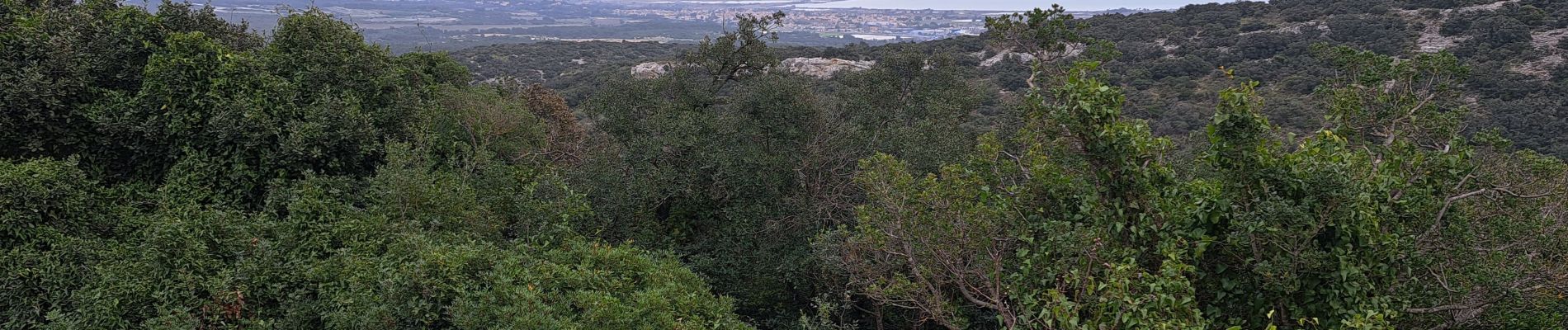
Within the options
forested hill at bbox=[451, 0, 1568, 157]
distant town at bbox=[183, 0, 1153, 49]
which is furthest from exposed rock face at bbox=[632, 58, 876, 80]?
distant town at bbox=[183, 0, 1153, 49]

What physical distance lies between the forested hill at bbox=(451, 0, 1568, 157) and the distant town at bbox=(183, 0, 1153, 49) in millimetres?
12173

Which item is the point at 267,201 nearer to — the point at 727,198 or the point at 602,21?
the point at 727,198

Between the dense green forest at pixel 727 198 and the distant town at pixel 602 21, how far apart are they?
38.6 metres

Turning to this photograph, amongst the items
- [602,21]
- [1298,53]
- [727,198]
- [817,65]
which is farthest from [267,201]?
[602,21]

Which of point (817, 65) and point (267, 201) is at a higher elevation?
point (817, 65)

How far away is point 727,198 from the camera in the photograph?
13703 mm

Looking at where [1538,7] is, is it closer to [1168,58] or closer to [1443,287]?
[1168,58]

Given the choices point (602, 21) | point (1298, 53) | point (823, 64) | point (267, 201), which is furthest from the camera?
point (602, 21)

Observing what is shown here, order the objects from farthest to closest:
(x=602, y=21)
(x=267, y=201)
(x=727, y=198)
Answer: (x=602, y=21) → (x=727, y=198) → (x=267, y=201)

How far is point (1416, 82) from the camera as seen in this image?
8.98m

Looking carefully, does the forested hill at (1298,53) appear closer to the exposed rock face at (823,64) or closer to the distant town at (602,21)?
the exposed rock face at (823,64)

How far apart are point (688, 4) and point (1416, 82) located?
131089 millimetres

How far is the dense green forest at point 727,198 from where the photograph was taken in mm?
6477

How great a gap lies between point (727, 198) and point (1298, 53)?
1284 inches
